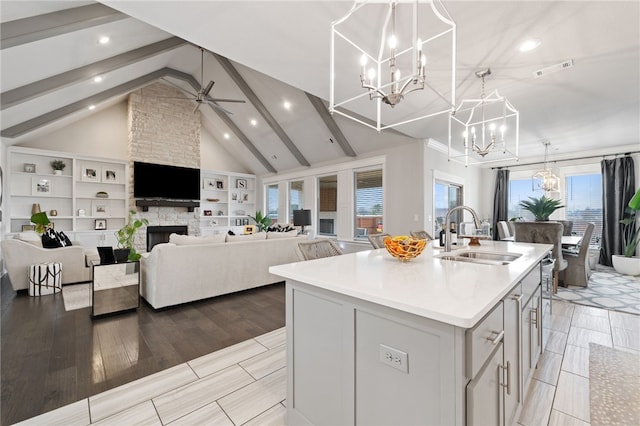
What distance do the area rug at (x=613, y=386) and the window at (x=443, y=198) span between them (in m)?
3.57

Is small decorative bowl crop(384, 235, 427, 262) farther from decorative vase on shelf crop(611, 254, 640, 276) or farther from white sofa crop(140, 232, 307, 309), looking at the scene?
decorative vase on shelf crop(611, 254, 640, 276)

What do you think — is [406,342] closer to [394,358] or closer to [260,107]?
[394,358]

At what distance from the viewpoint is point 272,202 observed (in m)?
9.42

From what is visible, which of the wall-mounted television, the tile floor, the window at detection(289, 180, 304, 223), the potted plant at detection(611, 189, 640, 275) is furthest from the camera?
the window at detection(289, 180, 304, 223)

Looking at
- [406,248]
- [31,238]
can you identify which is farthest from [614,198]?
[31,238]

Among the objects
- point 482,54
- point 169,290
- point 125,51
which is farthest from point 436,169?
point 125,51

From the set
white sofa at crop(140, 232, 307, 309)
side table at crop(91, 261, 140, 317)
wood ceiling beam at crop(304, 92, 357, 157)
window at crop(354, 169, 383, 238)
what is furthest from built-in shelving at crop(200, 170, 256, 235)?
side table at crop(91, 261, 140, 317)

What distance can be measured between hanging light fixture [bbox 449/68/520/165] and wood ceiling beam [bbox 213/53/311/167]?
3949 mm

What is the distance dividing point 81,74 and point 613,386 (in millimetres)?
6988

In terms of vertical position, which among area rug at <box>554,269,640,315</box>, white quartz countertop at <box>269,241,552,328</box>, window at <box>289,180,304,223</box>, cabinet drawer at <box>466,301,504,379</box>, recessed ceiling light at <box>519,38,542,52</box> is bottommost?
area rug at <box>554,269,640,315</box>

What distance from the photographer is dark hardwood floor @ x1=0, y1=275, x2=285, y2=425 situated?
181cm

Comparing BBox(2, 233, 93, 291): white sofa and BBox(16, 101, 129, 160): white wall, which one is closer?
BBox(2, 233, 93, 291): white sofa

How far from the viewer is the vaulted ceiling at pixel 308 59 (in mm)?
2150

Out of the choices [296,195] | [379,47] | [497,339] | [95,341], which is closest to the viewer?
[497,339]
